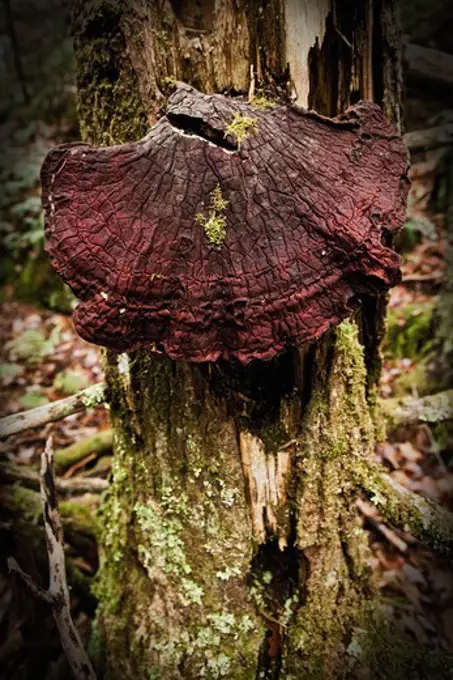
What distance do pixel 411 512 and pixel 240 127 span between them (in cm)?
191

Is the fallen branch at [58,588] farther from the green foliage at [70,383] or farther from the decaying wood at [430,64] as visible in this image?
the decaying wood at [430,64]

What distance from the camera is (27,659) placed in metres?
3.24

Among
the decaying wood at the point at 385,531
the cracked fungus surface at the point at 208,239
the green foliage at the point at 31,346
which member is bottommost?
the decaying wood at the point at 385,531

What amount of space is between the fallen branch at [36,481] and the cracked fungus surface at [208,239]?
7.85ft

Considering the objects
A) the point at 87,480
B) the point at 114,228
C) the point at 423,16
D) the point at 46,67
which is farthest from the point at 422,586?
the point at 46,67

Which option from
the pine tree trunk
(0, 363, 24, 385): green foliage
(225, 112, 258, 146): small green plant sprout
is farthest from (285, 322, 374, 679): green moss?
(0, 363, 24, 385): green foliage

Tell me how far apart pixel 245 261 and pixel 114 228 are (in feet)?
1.51

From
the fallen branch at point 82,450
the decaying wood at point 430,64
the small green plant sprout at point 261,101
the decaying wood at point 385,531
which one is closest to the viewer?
the small green plant sprout at point 261,101

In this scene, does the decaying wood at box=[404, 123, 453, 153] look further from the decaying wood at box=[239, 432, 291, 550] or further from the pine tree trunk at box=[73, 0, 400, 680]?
the decaying wood at box=[239, 432, 291, 550]

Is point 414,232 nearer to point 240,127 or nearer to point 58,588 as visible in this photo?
point 240,127

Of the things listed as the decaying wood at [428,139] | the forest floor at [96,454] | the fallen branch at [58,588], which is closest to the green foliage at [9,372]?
the forest floor at [96,454]

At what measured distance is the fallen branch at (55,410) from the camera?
265cm

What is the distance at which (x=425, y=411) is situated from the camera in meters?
3.06

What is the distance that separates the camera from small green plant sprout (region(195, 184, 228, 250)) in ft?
5.41
